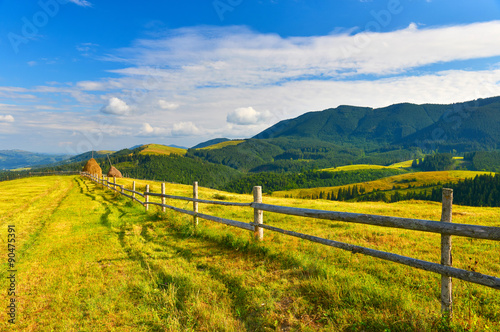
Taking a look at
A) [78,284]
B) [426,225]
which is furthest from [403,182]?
[78,284]

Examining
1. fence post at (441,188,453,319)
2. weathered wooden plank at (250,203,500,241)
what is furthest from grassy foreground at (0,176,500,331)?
weathered wooden plank at (250,203,500,241)

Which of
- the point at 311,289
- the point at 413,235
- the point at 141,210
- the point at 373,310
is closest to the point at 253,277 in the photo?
the point at 311,289

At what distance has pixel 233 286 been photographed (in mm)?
5211

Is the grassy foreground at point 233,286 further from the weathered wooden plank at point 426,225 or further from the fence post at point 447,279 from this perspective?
the weathered wooden plank at point 426,225

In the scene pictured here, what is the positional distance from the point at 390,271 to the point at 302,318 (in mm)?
2776

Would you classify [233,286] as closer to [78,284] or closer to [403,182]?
[78,284]

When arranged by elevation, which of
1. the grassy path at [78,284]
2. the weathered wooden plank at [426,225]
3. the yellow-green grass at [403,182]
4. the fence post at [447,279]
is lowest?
the yellow-green grass at [403,182]

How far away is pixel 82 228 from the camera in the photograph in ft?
34.3

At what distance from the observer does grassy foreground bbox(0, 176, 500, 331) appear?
395 centimetres

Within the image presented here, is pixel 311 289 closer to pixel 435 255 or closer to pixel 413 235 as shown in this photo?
pixel 435 255

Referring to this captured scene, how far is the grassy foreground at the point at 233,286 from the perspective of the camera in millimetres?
3947

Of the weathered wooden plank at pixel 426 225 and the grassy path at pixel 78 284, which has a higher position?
the weathered wooden plank at pixel 426 225

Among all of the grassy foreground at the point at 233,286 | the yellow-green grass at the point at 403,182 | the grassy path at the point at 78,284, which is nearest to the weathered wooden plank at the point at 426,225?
the grassy foreground at the point at 233,286

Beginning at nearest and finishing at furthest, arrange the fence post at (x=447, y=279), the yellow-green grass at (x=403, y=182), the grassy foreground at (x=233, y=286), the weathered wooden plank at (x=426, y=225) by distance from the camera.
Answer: the weathered wooden plank at (x=426, y=225)
the fence post at (x=447, y=279)
the grassy foreground at (x=233, y=286)
the yellow-green grass at (x=403, y=182)
